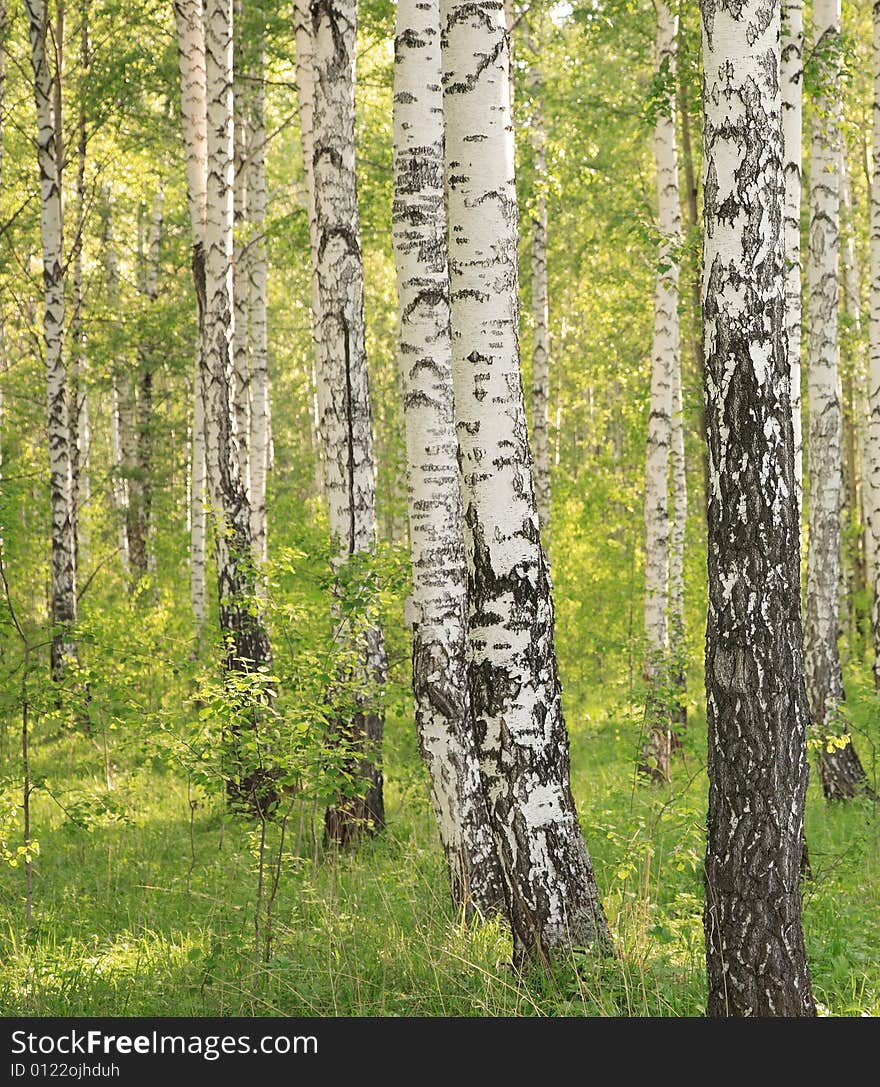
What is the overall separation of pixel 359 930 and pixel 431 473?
2.31 m

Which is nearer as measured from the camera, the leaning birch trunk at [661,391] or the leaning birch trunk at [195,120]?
the leaning birch trunk at [195,120]

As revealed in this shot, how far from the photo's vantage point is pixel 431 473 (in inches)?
207

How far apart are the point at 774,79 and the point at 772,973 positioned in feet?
9.83

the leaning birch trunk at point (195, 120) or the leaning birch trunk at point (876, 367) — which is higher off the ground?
the leaning birch trunk at point (195, 120)

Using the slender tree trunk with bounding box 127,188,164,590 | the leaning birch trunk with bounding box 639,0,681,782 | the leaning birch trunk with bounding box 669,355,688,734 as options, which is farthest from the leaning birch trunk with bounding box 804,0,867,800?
the slender tree trunk with bounding box 127,188,164,590

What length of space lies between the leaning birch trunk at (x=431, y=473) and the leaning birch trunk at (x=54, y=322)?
7.09 meters

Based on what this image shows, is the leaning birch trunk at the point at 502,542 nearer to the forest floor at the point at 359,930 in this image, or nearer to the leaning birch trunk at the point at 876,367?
the forest floor at the point at 359,930

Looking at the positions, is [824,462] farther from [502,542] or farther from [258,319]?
[258,319]

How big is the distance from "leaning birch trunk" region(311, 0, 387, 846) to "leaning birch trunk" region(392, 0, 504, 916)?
1793 mm

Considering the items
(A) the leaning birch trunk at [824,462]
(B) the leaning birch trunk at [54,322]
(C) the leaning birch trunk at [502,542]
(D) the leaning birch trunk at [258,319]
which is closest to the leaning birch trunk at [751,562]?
(C) the leaning birch trunk at [502,542]

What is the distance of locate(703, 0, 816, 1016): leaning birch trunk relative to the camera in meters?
3.28

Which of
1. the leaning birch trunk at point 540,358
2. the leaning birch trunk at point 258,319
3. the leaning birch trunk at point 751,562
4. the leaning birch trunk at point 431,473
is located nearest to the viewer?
the leaning birch trunk at point 751,562

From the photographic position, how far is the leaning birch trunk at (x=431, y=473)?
523cm

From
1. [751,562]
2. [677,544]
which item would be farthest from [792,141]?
[677,544]
